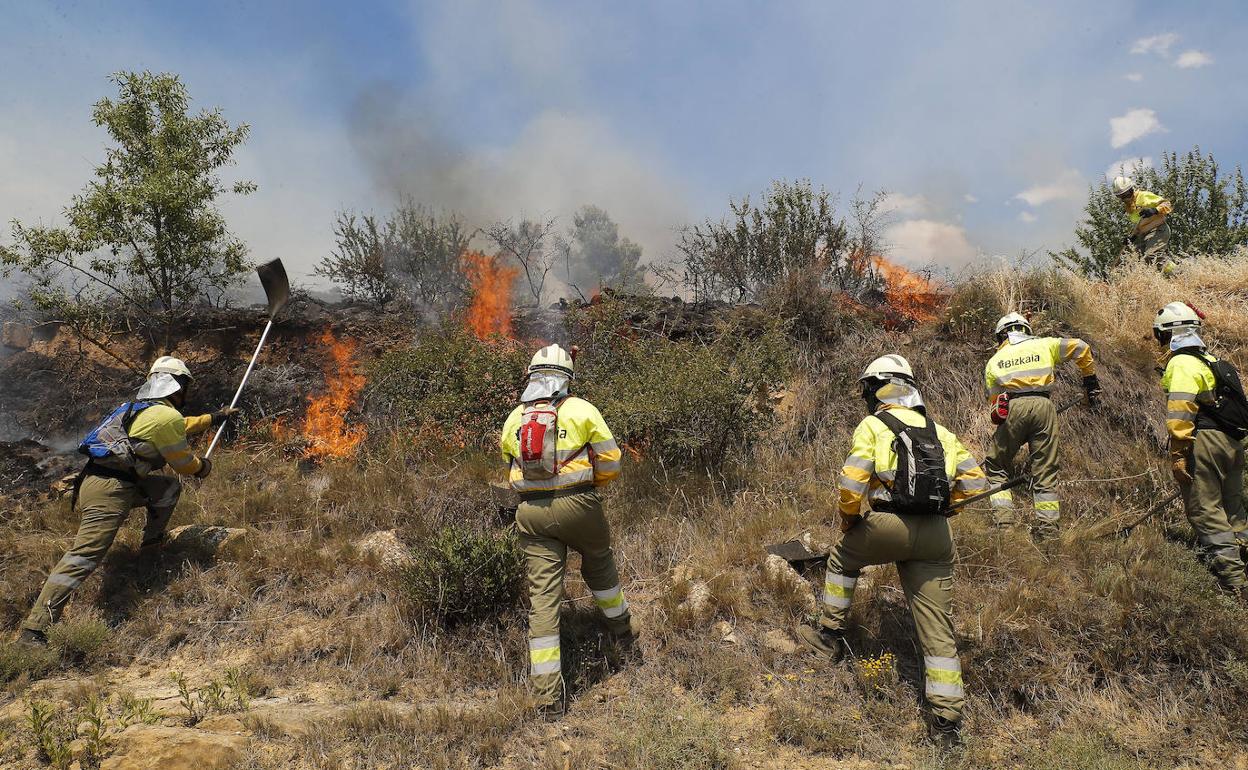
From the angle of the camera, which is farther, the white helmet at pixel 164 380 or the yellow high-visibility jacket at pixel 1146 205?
the yellow high-visibility jacket at pixel 1146 205

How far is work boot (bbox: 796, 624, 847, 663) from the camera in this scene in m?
4.20

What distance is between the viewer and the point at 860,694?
403cm

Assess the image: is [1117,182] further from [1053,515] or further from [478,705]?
[478,705]

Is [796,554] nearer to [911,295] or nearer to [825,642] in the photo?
A: [825,642]

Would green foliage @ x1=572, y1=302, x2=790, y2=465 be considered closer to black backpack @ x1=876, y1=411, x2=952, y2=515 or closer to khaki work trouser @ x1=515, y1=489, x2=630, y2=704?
khaki work trouser @ x1=515, y1=489, x2=630, y2=704

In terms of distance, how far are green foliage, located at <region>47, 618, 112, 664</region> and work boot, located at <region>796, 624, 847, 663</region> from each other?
5086 mm

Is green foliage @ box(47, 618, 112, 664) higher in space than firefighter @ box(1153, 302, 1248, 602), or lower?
lower

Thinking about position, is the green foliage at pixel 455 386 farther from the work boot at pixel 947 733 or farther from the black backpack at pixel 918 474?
the work boot at pixel 947 733

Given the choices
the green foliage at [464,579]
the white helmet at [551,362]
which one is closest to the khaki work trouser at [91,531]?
the green foliage at [464,579]

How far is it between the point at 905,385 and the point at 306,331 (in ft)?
29.0

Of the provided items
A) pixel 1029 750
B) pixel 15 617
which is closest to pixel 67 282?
pixel 15 617

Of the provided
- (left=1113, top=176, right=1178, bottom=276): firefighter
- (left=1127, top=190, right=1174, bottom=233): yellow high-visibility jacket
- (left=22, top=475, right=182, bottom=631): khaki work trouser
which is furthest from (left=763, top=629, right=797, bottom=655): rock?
(left=1127, top=190, right=1174, bottom=233): yellow high-visibility jacket

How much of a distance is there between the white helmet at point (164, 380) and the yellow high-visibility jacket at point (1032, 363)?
741cm

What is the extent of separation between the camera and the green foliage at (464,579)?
15.0 ft
